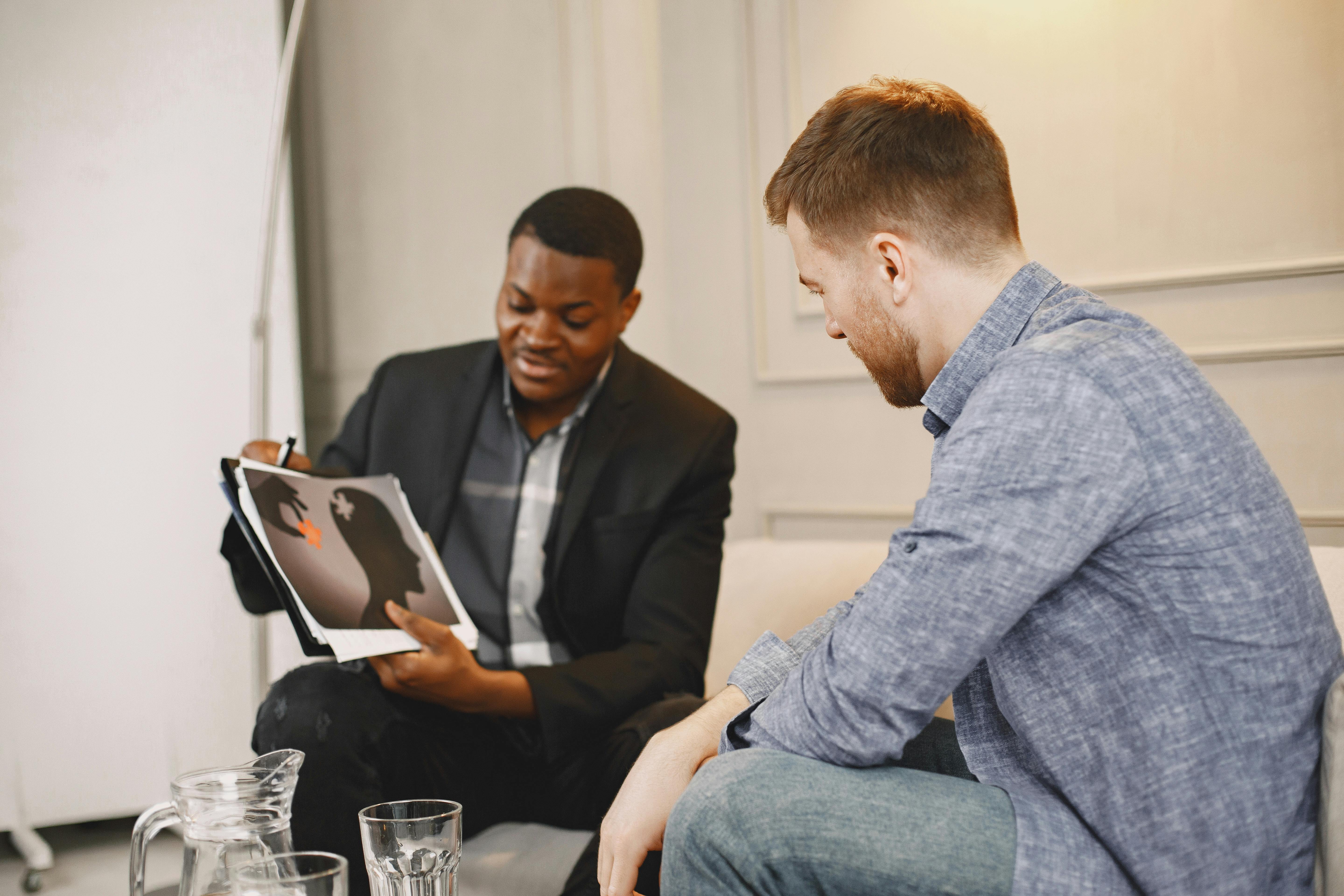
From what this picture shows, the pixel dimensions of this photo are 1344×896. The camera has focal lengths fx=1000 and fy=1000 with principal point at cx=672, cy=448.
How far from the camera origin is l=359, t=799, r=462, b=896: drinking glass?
0.81m

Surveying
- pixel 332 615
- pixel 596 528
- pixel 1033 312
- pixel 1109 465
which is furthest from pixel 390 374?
pixel 1109 465

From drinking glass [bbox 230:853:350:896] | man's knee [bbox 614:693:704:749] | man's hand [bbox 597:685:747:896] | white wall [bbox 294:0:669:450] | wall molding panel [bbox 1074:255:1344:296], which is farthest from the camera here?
white wall [bbox 294:0:669:450]

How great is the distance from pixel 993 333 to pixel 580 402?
1.02 metres

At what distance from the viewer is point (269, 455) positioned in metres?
1.52

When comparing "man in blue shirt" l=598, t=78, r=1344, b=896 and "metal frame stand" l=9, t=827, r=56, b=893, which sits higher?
"man in blue shirt" l=598, t=78, r=1344, b=896

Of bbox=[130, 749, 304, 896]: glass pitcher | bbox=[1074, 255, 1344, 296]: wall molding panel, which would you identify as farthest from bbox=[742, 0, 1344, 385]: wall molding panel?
bbox=[130, 749, 304, 896]: glass pitcher

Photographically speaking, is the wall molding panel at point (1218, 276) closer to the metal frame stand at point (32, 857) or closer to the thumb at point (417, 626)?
the thumb at point (417, 626)

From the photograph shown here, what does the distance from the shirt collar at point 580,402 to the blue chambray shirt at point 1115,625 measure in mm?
1058

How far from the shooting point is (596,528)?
170cm

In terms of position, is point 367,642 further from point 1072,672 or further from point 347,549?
point 1072,672

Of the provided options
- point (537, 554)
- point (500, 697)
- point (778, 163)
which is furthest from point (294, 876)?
point (778, 163)

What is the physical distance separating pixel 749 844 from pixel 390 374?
1315 millimetres

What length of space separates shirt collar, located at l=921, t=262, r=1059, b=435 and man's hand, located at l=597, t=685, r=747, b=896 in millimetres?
366

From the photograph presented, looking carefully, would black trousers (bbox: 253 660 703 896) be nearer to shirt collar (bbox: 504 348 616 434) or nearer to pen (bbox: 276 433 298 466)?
pen (bbox: 276 433 298 466)
